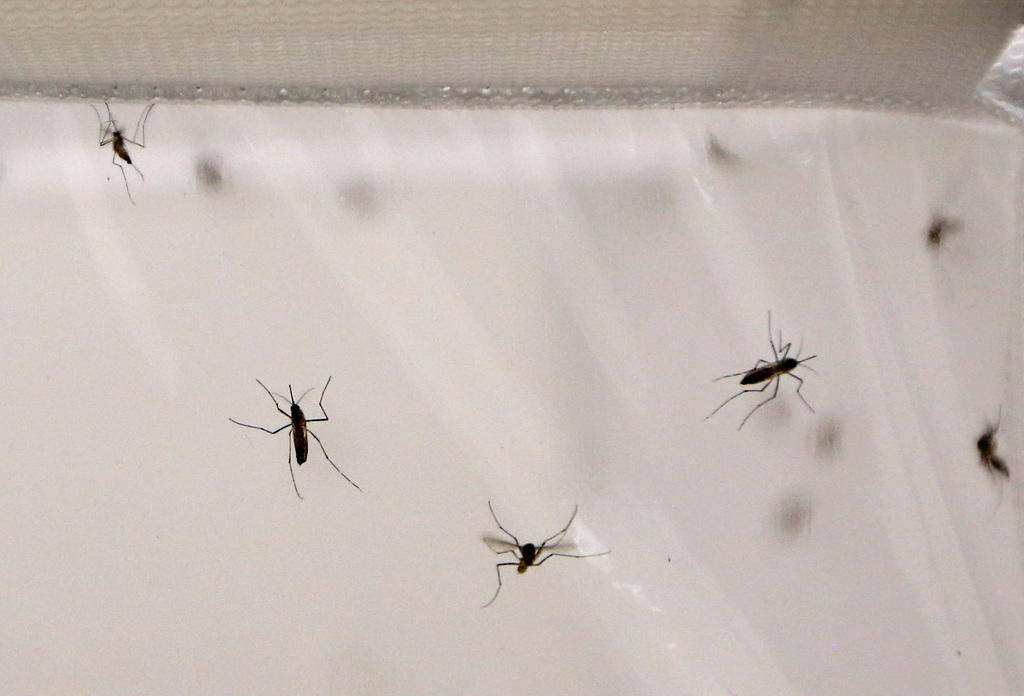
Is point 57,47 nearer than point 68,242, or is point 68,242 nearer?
point 57,47

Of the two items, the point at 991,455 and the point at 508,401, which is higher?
the point at 508,401

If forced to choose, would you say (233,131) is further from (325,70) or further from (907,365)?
(907,365)

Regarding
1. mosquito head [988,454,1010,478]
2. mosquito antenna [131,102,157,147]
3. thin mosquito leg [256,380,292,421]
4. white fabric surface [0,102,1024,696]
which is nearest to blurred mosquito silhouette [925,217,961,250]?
white fabric surface [0,102,1024,696]

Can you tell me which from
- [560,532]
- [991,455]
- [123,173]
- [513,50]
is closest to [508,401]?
[560,532]

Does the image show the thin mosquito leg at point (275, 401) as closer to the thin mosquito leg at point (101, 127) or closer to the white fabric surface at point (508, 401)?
the white fabric surface at point (508, 401)

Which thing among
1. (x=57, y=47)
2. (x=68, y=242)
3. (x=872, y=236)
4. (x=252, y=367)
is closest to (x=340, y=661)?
(x=252, y=367)

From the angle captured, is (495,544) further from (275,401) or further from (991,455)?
(991,455)
